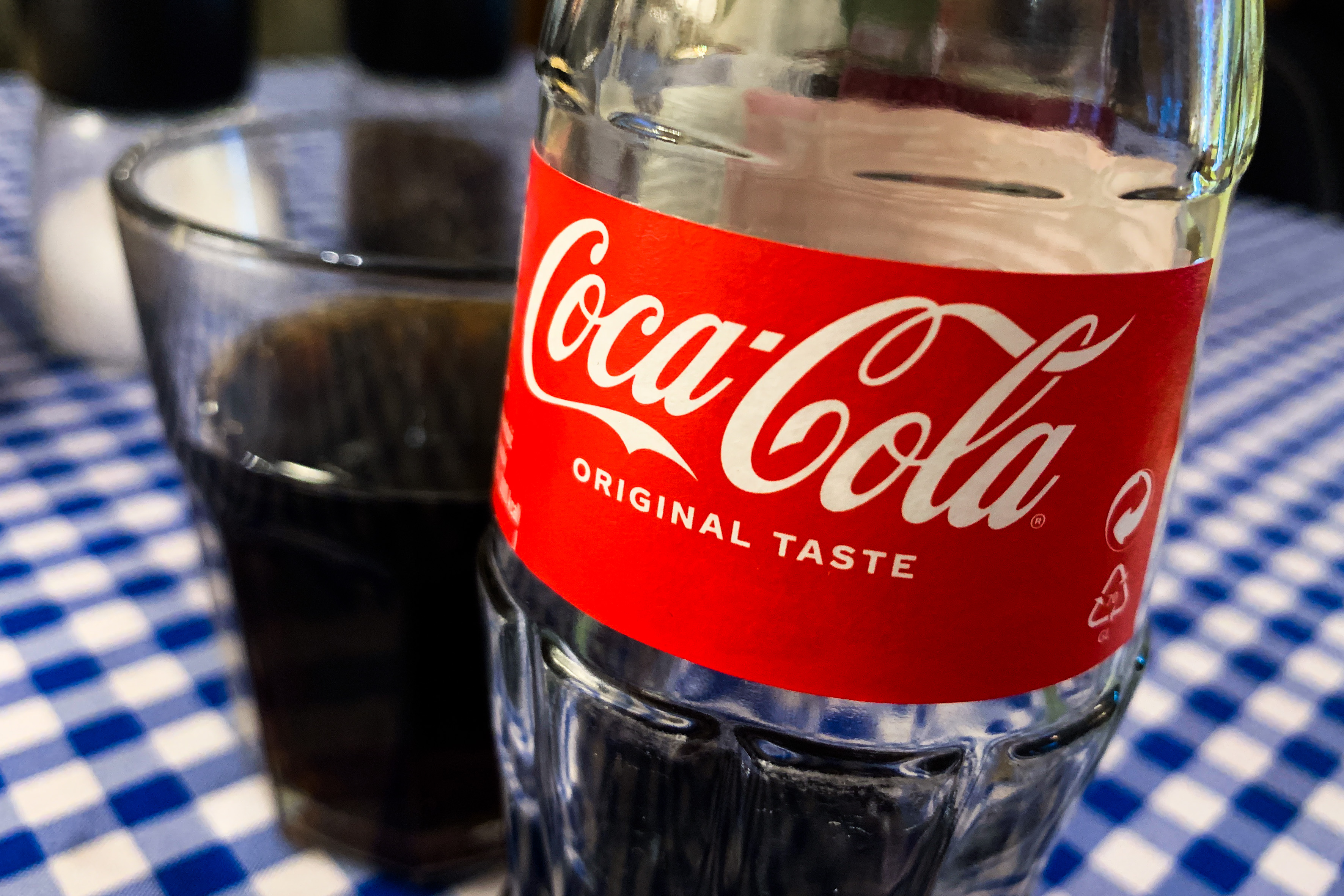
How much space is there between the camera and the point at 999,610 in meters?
0.24

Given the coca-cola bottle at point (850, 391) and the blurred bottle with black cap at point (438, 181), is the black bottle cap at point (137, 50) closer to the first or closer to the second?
the blurred bottle with black cap at point (438, 181)

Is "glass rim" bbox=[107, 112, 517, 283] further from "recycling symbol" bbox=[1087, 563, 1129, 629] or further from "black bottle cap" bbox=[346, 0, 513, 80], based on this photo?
"black bottle cap" bbox=[346, 0, 513, 80]

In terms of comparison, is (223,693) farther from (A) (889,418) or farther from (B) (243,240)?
(A) (889,418)

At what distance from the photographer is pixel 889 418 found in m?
0.23

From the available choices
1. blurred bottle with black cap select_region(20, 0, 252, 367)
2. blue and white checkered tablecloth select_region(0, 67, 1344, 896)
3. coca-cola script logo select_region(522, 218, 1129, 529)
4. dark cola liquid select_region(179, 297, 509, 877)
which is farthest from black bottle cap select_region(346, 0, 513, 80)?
coca-cola script logo select_region(522, 218, 1129, 529)

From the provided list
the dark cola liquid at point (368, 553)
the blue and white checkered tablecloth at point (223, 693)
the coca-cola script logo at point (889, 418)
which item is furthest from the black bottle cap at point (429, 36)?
the coca-cola script logo at point (889, 418)

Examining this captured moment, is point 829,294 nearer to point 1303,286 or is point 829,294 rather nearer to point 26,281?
point 26,281

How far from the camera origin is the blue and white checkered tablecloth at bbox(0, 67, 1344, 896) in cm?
38

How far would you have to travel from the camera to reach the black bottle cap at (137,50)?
54 cm

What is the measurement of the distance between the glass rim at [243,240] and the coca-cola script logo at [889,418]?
75 millimetres

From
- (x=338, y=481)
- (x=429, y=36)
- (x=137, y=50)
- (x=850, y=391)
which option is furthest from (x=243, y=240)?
(x=429, y=36)

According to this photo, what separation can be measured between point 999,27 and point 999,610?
0.43 feet

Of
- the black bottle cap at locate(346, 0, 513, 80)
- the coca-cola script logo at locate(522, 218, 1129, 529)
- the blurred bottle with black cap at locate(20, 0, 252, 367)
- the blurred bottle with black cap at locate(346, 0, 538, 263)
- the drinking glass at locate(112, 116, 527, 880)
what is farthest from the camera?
the black bottle cap at locate(346, 0, 513, 80)

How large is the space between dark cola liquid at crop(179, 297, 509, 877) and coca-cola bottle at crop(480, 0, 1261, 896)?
0.04 meters
